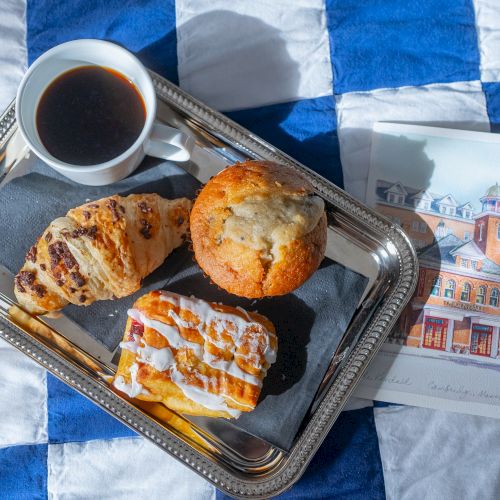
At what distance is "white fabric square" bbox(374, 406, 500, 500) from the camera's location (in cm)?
124

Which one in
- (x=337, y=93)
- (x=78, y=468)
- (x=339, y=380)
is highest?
(x=337, y=93)

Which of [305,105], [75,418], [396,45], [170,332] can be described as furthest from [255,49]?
[75,418]

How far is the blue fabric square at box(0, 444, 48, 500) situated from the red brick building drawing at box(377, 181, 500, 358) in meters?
0.84

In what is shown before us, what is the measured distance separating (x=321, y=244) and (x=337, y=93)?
45 cm

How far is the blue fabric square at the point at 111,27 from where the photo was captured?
1258 millimetres

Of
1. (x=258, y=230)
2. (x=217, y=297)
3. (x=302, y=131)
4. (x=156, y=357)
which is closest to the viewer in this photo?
(x=258, y=230)

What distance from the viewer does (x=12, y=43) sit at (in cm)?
126

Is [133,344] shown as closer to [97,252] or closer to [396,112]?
[97,252]

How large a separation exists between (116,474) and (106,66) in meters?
0.86

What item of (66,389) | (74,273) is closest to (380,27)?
(74,273)

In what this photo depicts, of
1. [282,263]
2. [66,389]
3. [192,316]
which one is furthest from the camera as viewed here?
[66,389]

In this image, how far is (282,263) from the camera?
0.96 meters

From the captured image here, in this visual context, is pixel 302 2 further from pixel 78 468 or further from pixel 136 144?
pixel 78 468

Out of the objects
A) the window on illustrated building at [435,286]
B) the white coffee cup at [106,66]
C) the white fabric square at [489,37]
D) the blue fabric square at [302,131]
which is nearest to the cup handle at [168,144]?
the white coffee cup at [106,66]
